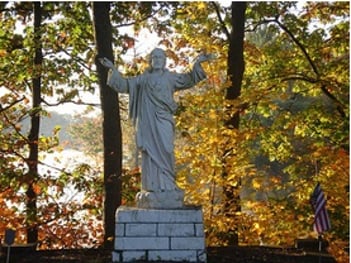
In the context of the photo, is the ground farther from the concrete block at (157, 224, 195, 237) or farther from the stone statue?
the stone statue

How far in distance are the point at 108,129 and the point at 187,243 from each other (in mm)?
3811

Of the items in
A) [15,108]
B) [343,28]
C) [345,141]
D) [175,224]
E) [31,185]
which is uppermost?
[343,28]

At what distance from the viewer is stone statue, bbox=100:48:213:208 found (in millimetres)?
6164

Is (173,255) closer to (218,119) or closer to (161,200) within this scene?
(161,200)

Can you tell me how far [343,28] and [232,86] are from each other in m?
3.15

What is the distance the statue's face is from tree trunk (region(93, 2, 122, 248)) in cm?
269

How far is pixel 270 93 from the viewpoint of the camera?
32.4 feet

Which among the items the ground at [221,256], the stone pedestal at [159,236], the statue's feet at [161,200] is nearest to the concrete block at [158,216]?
the stone pedestal at [159,236]

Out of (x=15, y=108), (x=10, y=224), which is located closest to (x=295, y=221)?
(x=10, y=224)

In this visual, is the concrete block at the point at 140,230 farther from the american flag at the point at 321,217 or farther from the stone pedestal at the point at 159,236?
the american flag at the point at 321,217

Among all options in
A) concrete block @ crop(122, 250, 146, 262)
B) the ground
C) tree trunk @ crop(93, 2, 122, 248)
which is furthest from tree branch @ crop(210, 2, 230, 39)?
concrete block @ crop(122, 250, 146, 262)

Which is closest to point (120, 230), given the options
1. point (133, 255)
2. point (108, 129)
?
point (133, 255)

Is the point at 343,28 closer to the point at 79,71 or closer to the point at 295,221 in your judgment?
the point at 295,221

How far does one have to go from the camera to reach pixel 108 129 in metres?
8.92
